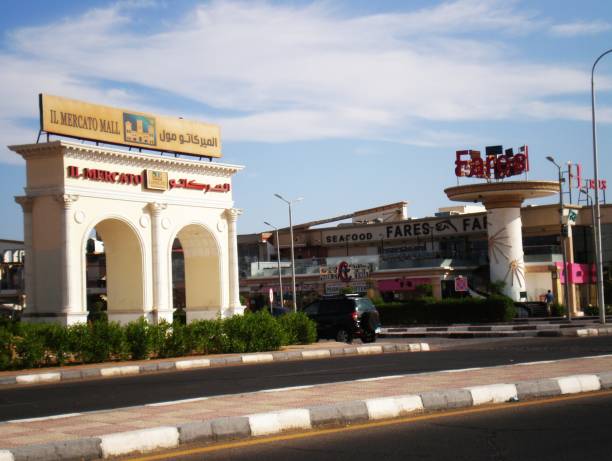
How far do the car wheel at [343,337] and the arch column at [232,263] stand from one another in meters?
7.44

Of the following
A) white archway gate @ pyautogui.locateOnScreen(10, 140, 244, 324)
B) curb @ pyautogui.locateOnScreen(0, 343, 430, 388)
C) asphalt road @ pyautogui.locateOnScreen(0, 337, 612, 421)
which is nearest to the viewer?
asphalt road @ pyautogui.locateOnScreen(0, 337, 612, 421)

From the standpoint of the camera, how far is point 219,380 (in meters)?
16.5

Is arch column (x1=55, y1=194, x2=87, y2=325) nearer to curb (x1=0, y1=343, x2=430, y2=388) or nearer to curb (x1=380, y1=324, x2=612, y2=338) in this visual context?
curb (x1=0, y1=343, x2=430, y2=388)

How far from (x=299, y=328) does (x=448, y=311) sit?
23194 mm

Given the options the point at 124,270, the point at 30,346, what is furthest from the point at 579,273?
the point at 30,346

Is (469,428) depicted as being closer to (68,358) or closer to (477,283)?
(68,358)

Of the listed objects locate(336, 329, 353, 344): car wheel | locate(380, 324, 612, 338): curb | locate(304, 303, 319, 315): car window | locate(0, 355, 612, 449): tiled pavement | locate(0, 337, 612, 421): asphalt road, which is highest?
locate(304, 303, 319, 315): car window

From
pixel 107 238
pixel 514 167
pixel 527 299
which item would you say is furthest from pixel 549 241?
pixel 107 238

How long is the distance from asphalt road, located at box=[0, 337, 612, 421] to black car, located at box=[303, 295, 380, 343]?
27.1 feet

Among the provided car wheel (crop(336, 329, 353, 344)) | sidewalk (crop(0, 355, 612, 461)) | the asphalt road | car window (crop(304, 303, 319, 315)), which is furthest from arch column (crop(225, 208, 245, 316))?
sidewalk (crop(0, 355, 612, 461))

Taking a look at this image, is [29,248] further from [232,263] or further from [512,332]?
[512,332]

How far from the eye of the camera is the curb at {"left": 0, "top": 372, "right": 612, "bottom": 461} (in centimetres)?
834

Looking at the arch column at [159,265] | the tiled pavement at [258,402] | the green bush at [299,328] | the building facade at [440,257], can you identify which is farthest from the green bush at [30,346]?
the building facade at [440,257]

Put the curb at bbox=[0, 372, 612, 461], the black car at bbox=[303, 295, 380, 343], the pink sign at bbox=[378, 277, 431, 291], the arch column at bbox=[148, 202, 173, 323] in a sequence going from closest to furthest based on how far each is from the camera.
Answer: 1. the curb at bbox=[0, 372, 612, 461]
2. the black car at bbox=[303, 295, 380, 343]
3. the arch column at bbox=[148, 202, 173, 323]
4. the pink sign at bbox=[378, 277, 431, 291]
